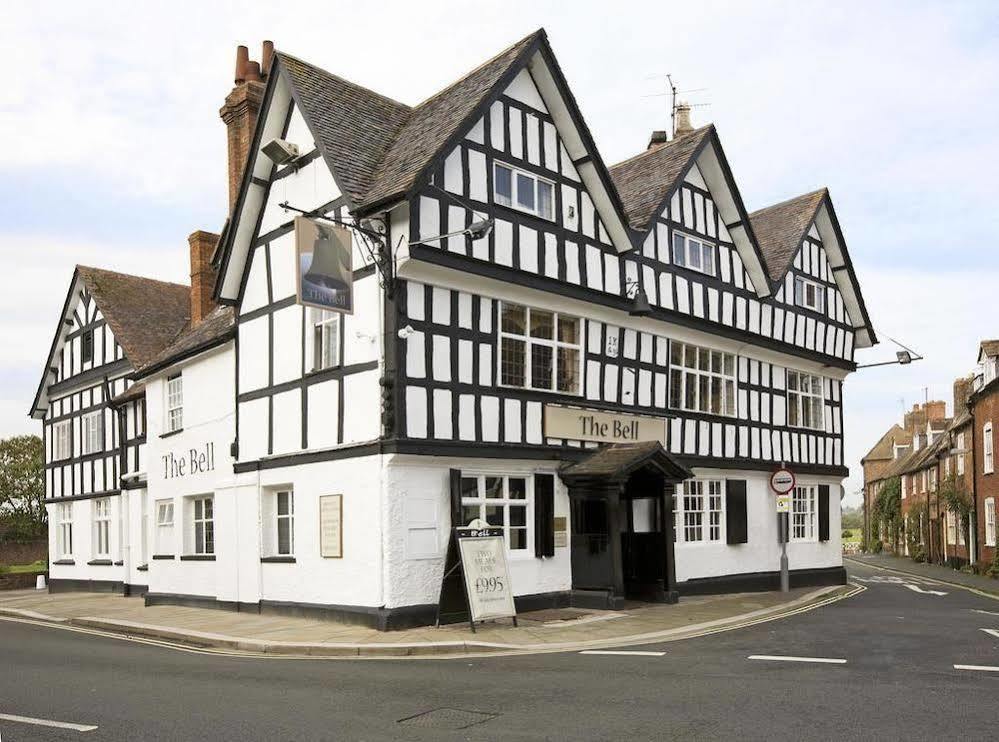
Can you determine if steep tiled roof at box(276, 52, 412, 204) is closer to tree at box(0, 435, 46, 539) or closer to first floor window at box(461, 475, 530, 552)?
first floor window at box(461, 475, 530, 552)

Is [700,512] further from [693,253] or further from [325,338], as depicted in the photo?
[325,338]

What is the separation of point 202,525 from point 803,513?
15.9 meters

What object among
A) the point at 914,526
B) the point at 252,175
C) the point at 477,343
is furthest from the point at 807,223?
the point at 914,526

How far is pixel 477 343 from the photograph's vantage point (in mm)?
17672

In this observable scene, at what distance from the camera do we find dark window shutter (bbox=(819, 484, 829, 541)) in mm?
27156

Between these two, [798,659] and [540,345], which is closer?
[798,659]

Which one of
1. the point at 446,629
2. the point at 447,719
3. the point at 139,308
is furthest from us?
the point at 139,308

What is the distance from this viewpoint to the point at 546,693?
393 inches

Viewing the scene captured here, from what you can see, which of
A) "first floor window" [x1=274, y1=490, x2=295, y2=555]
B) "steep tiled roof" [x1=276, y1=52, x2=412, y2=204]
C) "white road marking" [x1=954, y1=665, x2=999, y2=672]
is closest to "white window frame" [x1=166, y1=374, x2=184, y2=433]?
"first floor window" [x1=274, y1=490, x2=295, y2=555]

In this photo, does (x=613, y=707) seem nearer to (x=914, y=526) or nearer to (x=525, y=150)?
(x=525, y=150)

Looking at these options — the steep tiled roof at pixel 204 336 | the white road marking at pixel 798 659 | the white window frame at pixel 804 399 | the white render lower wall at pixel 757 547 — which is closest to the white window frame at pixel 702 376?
the white render lower wall at pixel 757 547

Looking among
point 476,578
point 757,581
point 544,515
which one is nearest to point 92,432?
point 544,515

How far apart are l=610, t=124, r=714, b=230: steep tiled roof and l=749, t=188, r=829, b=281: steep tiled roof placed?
13.2 ft

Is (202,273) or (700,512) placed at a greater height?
(202,273)
